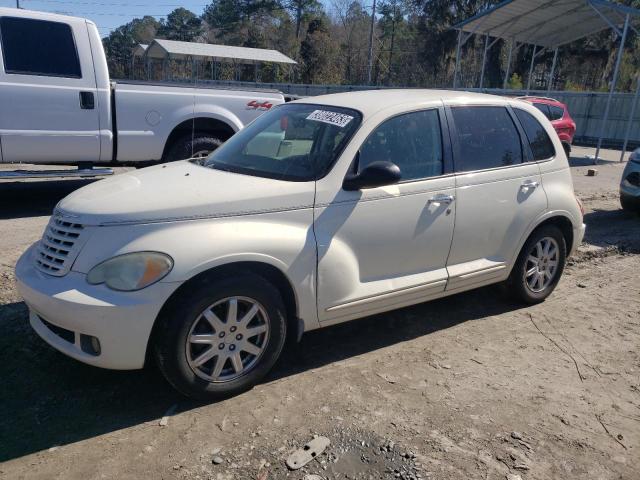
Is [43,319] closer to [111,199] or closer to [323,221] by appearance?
[111,199]

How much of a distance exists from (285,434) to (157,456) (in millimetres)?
671

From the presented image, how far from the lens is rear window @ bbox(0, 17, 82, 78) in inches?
264

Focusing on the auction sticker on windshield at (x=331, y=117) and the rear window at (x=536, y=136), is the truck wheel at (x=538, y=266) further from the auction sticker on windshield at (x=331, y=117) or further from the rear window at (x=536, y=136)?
the auction sticker on windshield at (x=331, y=117)

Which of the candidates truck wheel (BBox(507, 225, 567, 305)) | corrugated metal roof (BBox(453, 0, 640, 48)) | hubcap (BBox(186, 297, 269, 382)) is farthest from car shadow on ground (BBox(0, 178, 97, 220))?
corrugated metal roof (BBox(453, 0, 640, 48))

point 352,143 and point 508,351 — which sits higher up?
point 352,143

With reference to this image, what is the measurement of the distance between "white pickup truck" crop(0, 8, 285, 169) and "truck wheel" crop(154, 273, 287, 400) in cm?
497

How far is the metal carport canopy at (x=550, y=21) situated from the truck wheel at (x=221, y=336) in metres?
15.7

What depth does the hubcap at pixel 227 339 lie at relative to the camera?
310cm

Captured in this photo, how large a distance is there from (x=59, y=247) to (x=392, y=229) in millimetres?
2059

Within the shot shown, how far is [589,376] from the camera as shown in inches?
149

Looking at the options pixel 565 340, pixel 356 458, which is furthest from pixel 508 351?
pixel 356 458

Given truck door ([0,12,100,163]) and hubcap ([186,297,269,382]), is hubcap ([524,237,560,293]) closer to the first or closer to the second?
hubcap ([186,297,269,382])

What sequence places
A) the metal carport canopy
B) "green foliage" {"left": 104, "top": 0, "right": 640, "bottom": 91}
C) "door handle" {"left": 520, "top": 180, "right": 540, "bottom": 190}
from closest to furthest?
1. "door handle" {"left": 520, "top": 180, "right": 540, "bottom": 190}
2. the metal carport canopy
3. "green foliage" {"left": 104, "top": 0, "right": 640, "bottom": 91}

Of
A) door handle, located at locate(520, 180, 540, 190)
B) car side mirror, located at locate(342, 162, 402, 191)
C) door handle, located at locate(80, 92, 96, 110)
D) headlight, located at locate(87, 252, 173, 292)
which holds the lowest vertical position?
headlight, located at locate(87, 252, 173, 292)
